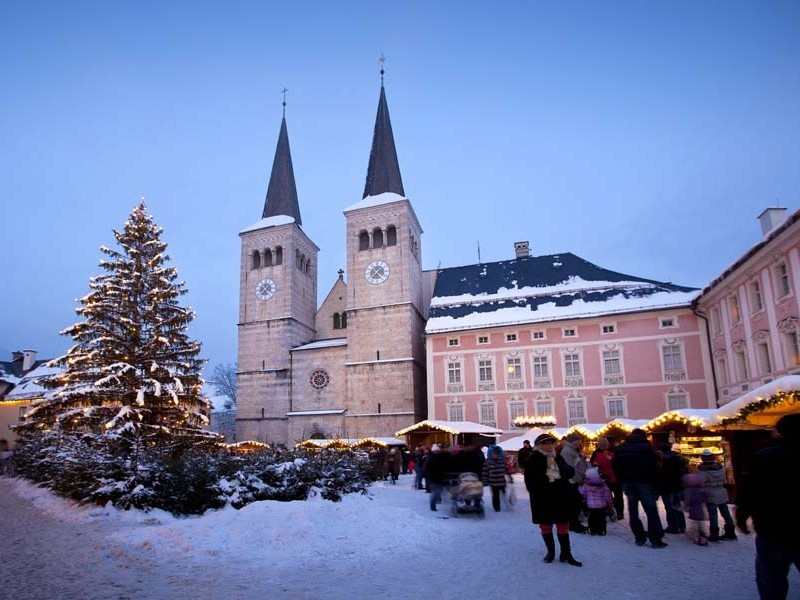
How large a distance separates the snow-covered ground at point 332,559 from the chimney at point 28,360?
58.7m

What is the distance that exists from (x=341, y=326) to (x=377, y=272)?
7199 millimetres

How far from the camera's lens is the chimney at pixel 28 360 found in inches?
2346

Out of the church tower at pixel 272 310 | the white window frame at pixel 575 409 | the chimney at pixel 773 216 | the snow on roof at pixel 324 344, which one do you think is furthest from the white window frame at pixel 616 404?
the church tower at pixel 272 310

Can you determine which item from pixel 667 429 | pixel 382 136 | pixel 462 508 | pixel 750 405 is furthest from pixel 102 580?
pixel 382 136

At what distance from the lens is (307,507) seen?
34.0ft

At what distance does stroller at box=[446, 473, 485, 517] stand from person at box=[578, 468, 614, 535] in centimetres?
264

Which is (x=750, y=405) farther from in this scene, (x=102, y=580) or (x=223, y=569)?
(x=102, y=580)

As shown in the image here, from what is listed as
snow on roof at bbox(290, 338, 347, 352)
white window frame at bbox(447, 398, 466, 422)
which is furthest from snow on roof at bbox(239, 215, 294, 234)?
white window frame at bbox(447, 398, 466, 422)

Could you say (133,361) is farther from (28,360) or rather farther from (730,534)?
(28,360)

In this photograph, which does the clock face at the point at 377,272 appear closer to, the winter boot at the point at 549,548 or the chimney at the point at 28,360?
the winter boot at the point at 549,548

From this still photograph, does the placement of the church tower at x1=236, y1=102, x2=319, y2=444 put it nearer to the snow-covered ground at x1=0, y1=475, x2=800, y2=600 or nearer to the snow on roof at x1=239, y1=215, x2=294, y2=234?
the snow on roof at x1=239, y1=215, x2=294, y2=234

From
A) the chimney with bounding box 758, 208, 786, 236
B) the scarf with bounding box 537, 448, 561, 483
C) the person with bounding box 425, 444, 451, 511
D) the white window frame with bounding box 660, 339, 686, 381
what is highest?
the chimney with bounding box 758, 208, 786, 236

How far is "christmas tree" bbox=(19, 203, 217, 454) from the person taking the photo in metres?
19.8

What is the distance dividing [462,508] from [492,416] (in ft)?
76.3
